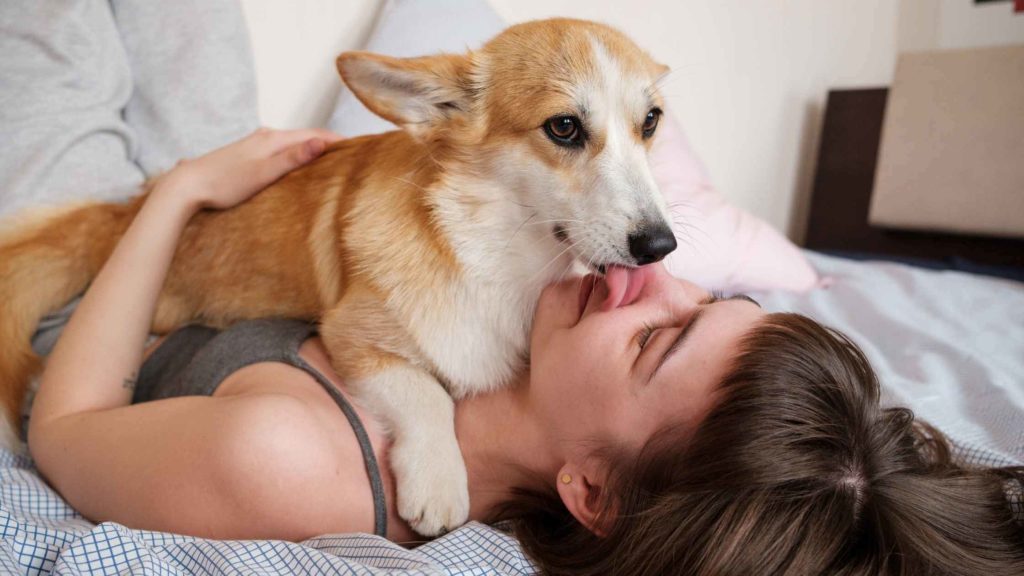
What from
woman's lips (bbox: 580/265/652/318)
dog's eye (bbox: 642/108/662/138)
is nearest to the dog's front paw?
woman's lips (bbox: 580/265/652/318)

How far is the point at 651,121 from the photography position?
1031mm

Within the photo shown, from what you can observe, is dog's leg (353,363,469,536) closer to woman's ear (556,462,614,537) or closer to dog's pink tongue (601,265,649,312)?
woman's ear (556,462,614,537)

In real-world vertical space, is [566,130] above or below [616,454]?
above

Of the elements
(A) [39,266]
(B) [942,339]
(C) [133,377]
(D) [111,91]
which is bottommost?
(B) [942,339]

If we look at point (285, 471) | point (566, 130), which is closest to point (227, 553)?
point (285, 471)

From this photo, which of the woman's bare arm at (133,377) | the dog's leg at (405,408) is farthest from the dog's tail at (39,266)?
the dog's leg at (405,408)

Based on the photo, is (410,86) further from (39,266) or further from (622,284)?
(39,266)

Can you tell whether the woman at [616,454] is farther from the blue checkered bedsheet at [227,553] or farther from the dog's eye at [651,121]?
the dog's eye at [651,121]

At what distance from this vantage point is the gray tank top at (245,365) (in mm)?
890

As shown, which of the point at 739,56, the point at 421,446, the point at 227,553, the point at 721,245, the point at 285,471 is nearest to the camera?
the point at 227,553

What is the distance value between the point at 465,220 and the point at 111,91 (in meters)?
1.00

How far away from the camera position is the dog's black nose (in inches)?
32.3

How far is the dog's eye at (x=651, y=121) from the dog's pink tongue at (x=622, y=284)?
0.86 ft

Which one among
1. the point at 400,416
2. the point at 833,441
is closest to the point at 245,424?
the point at 400,416
